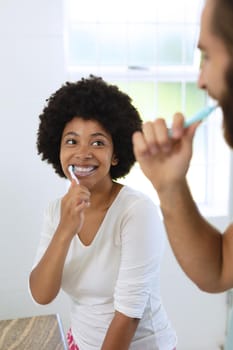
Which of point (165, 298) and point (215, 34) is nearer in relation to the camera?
point (215, 34)

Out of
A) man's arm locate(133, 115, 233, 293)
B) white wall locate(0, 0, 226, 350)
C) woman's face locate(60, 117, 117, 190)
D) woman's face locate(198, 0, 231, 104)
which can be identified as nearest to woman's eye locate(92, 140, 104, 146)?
woman's face locate(60, 117, 117, 190)

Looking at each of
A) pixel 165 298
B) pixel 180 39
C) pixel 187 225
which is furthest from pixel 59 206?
pixel 180 39

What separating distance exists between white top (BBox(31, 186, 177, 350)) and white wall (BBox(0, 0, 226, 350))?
3.07 feet

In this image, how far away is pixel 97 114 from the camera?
1.25m

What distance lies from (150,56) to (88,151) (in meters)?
1.33

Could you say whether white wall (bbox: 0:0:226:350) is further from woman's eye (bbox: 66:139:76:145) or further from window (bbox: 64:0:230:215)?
woman's eye (bbox: 66:139:76:145)

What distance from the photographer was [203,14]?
662 mm

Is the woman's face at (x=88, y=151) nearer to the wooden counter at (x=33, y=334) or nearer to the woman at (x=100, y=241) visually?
the woman at (x=100, y=241)

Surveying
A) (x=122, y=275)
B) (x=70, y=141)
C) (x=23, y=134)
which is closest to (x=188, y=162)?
(x=122, y=275)

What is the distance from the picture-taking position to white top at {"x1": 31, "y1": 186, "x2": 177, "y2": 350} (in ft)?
3.70

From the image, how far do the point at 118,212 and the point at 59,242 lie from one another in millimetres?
178

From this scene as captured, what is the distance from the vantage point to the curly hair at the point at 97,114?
49.6 inches

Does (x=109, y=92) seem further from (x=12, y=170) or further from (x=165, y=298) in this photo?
(x=165, y=298)

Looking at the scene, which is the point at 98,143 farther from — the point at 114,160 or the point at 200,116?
the point at 200,116
